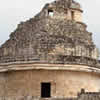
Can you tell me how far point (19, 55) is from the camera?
60.1 feet

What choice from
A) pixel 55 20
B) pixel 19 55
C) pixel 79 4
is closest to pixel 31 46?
pixel 19 55

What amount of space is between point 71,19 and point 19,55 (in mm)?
3399

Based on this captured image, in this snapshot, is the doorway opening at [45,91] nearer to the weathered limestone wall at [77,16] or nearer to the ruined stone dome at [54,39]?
the ruined stone dome at [54,39]

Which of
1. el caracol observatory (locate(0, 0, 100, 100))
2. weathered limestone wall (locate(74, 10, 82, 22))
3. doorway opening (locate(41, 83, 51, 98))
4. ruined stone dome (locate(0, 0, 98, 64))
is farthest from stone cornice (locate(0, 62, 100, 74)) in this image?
weathered limestone wall (locate(74, 10, 82, 22))

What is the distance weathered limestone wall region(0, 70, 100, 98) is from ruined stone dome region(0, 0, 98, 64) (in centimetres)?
70

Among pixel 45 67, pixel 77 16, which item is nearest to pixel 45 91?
pixel 45 67

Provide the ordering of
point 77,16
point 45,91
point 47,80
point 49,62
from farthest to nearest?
point 77,16
point 45,91
point 47,80
point 49,62

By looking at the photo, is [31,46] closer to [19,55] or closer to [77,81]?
[19,55]

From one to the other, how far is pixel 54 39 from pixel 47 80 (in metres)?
1.96

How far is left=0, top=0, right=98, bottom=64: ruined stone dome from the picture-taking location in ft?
59.2

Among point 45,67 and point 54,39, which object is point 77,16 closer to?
point 54,39

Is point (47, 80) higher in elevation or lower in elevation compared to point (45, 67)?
lower

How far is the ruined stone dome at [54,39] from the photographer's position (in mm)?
18047

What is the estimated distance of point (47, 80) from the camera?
1809 centimetres
